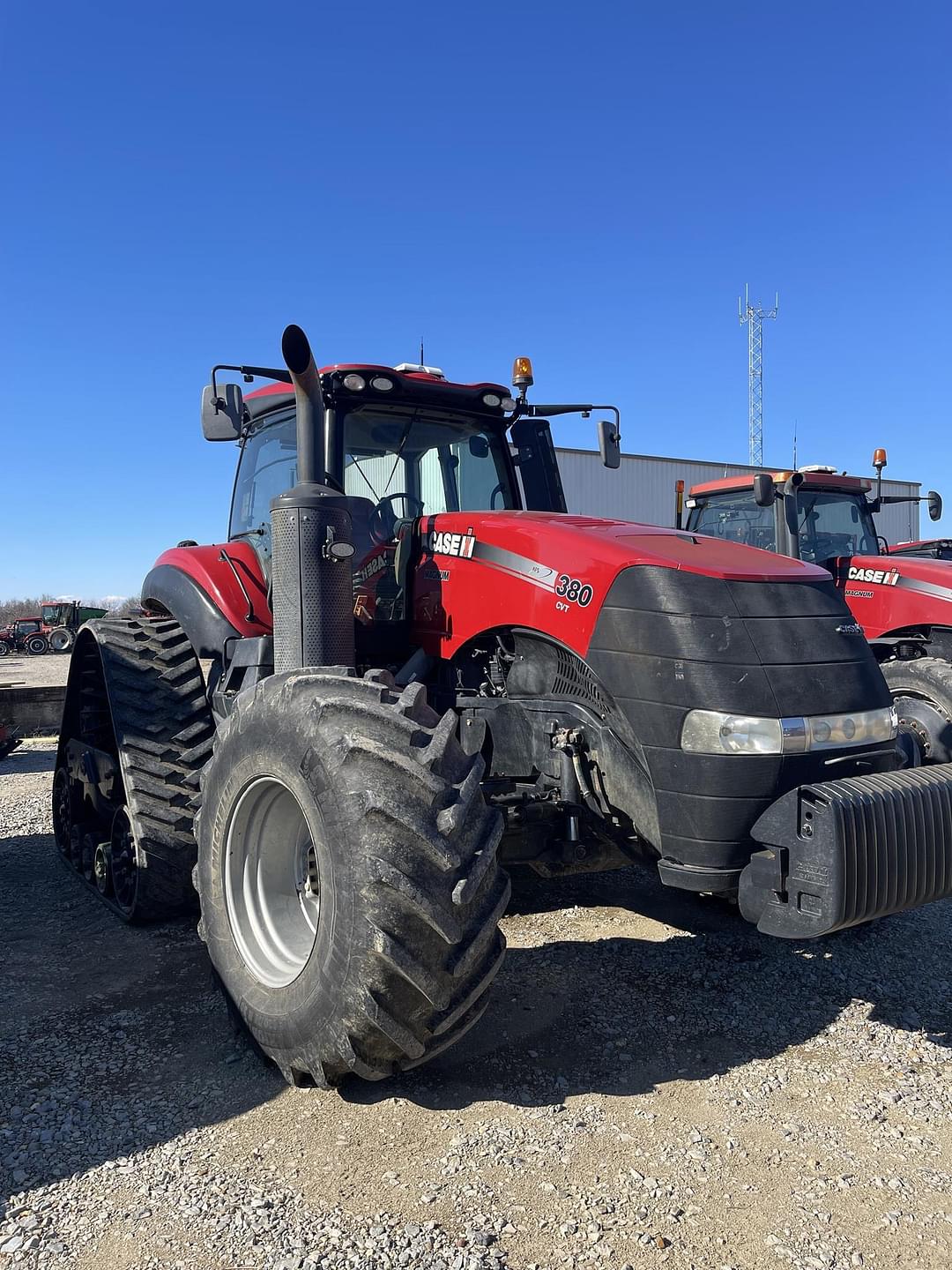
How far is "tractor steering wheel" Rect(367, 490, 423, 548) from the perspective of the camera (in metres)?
4.30

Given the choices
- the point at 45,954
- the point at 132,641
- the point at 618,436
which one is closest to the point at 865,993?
the point at 618,436

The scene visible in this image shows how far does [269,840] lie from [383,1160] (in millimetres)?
1167

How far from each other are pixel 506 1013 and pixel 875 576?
15.7 ft

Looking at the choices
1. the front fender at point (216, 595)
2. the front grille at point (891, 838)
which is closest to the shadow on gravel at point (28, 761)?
the front fender at point (216, 595)

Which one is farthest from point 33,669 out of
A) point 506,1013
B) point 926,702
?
point 506,1013

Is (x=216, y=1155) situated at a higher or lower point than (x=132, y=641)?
lower

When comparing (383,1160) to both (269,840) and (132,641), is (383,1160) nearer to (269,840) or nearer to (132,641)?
(269,840)

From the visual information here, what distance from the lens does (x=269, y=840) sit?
3400 millimetres

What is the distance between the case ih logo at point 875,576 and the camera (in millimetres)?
6832

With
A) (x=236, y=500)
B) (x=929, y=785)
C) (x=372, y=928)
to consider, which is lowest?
(x=372, y=928)

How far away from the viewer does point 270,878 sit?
3.41 meters

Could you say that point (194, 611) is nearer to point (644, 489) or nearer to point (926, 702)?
point (926, 702)

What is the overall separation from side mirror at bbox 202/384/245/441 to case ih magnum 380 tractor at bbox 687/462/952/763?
372cm

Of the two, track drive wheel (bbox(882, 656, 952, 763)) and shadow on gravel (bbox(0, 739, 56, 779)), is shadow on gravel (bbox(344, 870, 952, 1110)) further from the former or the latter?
shadow on gravel (bbox(0, 739, 56, 779))
